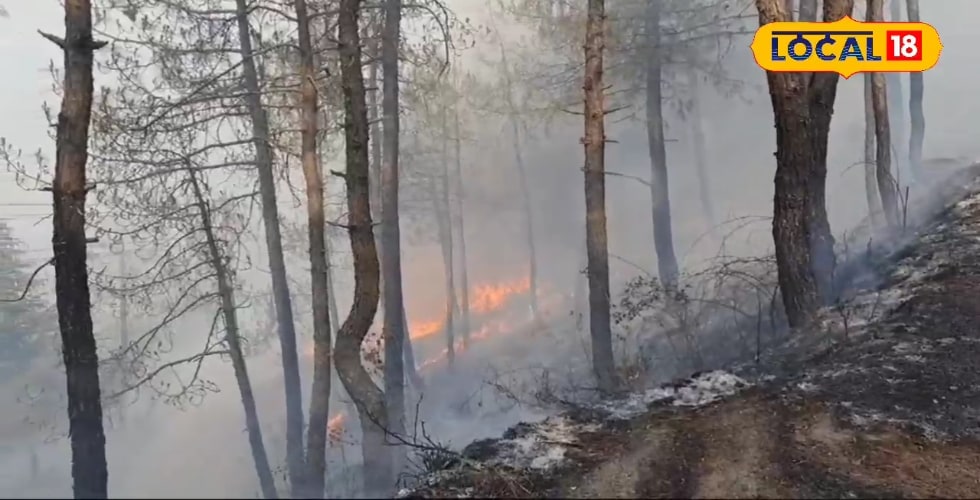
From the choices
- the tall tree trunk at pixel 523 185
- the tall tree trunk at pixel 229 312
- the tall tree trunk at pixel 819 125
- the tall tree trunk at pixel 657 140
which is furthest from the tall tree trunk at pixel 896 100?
the tall tree trunk at pixel 229 312

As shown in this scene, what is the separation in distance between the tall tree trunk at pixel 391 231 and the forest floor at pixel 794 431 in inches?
208

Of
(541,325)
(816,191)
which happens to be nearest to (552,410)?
(816,191)

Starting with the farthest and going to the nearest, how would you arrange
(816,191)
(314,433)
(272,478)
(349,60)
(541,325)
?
(541,325)
(314,433)
(816,191)
(349,60)
(272,478)

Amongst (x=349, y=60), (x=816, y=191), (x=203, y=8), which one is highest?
(x=203, y=8)

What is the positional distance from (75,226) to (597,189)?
6.34 m

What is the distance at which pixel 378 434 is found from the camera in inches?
332

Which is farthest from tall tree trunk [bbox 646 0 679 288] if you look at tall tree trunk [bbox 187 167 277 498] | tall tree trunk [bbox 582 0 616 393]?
tall tree trunk [bbox 187 167 277 498]

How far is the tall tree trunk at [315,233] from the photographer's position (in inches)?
367

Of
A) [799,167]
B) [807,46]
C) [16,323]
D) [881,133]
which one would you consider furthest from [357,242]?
[16,323]

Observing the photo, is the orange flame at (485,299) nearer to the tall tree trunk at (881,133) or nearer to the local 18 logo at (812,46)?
the tall tree trunk at (881,133)

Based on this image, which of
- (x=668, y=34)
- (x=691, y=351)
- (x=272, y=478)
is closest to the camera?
(x=272, y=478)

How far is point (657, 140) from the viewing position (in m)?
15.7

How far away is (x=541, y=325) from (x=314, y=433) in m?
12.6

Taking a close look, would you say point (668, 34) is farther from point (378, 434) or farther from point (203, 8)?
point (378, 434)
